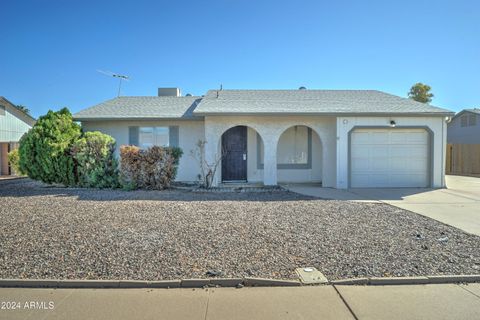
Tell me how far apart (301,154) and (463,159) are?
50.0 ft

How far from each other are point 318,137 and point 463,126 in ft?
65.0

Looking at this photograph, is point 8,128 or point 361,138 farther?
point 8,128

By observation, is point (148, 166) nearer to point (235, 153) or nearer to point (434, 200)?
point (235, 153)

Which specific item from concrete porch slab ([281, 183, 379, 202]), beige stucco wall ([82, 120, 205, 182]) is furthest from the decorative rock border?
beige stucco wall ([82, 120, 205, 182])

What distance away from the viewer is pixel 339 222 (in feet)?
21.3

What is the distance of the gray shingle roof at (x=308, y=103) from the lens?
12016mm

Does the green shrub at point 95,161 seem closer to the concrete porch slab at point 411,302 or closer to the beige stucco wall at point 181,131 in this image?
the beige stucco wall at point 181,131

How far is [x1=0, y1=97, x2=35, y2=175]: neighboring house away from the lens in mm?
21125

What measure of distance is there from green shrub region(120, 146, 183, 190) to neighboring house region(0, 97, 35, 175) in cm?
1571

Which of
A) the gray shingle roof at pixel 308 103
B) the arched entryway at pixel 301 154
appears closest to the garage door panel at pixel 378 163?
the gray shingle roof at pixel 308 103

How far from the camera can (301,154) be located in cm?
1402

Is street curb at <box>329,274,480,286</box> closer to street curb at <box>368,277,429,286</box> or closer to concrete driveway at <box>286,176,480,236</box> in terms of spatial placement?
street curb at <box>368,277,429,286</box>

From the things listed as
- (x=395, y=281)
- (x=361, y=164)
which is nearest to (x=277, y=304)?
(x=395, y=281)

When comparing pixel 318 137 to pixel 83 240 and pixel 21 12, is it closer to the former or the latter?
pixel 83 240
